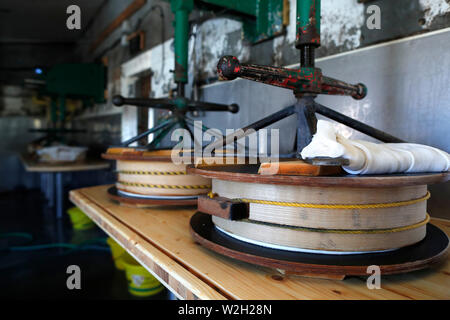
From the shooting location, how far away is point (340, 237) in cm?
51

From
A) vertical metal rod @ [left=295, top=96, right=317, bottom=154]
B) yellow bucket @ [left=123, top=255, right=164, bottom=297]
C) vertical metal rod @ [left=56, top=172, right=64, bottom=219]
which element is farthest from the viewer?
vertical metal rod @ [left=56, top=172, right=64, bottom=219]

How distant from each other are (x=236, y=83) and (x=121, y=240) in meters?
1.13

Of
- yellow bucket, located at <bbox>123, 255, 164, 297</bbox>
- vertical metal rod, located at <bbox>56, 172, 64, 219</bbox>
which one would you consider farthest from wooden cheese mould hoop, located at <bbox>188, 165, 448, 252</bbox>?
vertical metal rod, located at <bbox>56, 172, 64, 219</bbox>

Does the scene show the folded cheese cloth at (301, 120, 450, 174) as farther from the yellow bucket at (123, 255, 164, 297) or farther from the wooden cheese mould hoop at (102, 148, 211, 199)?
the yellow bucket at (123, 255, 164, 297)

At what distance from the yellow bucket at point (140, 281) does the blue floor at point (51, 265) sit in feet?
0.22

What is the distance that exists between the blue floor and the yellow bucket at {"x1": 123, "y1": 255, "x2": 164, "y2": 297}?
0.07 m

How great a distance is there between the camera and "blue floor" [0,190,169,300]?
193cm

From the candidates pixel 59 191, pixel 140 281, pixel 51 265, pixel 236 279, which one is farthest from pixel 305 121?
pixel 59 191

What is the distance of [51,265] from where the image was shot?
7.69 ft

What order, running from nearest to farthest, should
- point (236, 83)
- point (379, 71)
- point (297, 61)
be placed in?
1. point (379, 71)
2. point (297, 61)
3. point (236, 83)

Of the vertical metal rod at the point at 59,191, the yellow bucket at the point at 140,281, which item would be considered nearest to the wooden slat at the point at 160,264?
the yellow bucket at the point at 140,281

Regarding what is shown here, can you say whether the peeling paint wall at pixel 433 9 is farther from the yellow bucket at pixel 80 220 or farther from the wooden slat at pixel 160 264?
the yellow bucket at pixel 80 220

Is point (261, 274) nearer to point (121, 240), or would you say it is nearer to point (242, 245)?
point (242, 245)

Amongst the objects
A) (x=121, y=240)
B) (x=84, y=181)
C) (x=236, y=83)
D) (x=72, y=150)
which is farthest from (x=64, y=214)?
(x=121, y=240)
